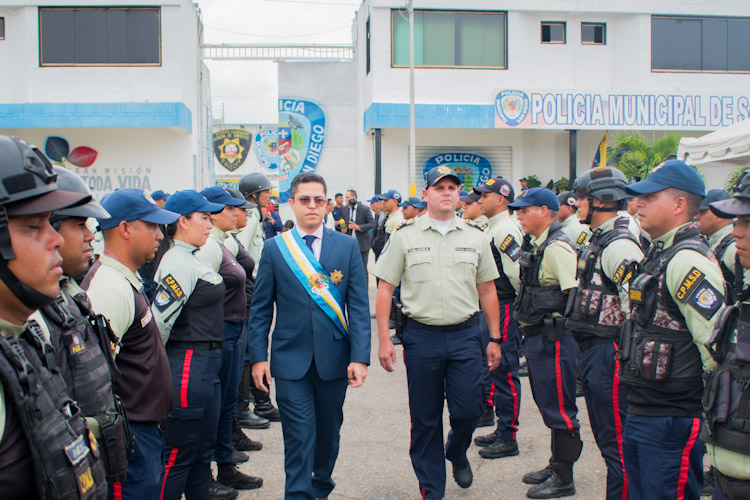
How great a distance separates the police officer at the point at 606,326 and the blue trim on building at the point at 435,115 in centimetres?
Result: 1727

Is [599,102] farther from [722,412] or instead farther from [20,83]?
[722,412]

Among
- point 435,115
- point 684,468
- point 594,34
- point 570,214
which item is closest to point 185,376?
point 684,468

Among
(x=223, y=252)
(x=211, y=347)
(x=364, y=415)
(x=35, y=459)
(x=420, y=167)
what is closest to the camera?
(x=35, y=459)

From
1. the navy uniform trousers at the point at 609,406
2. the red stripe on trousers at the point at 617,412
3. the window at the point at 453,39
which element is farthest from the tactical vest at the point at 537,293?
the window at the point at 453,39

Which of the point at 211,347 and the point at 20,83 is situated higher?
the point at 20,83

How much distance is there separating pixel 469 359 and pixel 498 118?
18.2 meters

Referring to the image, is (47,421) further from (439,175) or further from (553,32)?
(553,32)

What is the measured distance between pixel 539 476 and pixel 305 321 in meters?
2.16

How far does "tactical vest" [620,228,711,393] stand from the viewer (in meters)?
3.17

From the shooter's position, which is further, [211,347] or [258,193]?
[258,193]

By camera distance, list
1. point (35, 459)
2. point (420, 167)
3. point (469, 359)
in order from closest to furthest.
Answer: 1. point (35, 459)
2. point (469, 359)
3. point (420, 167)

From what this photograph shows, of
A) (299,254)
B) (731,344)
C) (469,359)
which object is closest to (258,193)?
(299,254)

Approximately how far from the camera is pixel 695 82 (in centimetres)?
2219

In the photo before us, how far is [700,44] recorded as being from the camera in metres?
22.4
